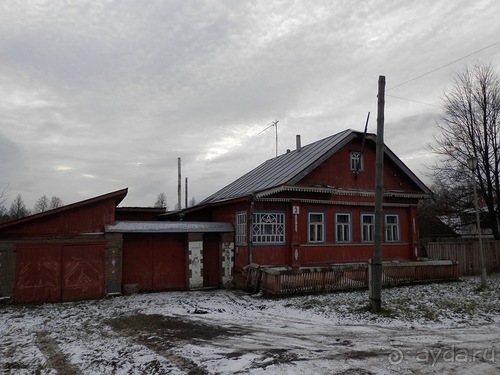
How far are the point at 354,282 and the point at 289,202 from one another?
4.30 m

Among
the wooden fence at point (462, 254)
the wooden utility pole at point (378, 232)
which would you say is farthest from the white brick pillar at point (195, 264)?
the wooden fence at point (462, 254)

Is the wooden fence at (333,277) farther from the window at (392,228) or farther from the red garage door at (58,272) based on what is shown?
the red garage door at (58,272)

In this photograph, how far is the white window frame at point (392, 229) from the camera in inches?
787

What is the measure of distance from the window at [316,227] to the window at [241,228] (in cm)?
299

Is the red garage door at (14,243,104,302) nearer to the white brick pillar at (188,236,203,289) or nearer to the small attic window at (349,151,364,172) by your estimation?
the white brick pillar at (188,236,203,289)

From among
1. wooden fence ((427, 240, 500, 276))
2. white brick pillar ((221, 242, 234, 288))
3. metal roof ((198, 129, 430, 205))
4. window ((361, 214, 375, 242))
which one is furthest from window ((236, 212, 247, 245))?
wooden fence ((427, 240, 500, 276))

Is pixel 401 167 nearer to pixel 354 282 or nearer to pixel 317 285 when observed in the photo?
pixel 354 282

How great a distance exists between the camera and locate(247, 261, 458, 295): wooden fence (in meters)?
13.9

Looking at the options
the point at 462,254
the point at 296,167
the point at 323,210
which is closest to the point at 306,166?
the point at 296,167

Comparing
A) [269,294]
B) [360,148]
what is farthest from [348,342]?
[360,148]

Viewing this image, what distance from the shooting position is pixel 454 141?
2505cm

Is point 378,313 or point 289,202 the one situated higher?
point 289,202

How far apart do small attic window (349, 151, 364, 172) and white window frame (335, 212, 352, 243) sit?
7.34 feet

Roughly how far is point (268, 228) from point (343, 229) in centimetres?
415
